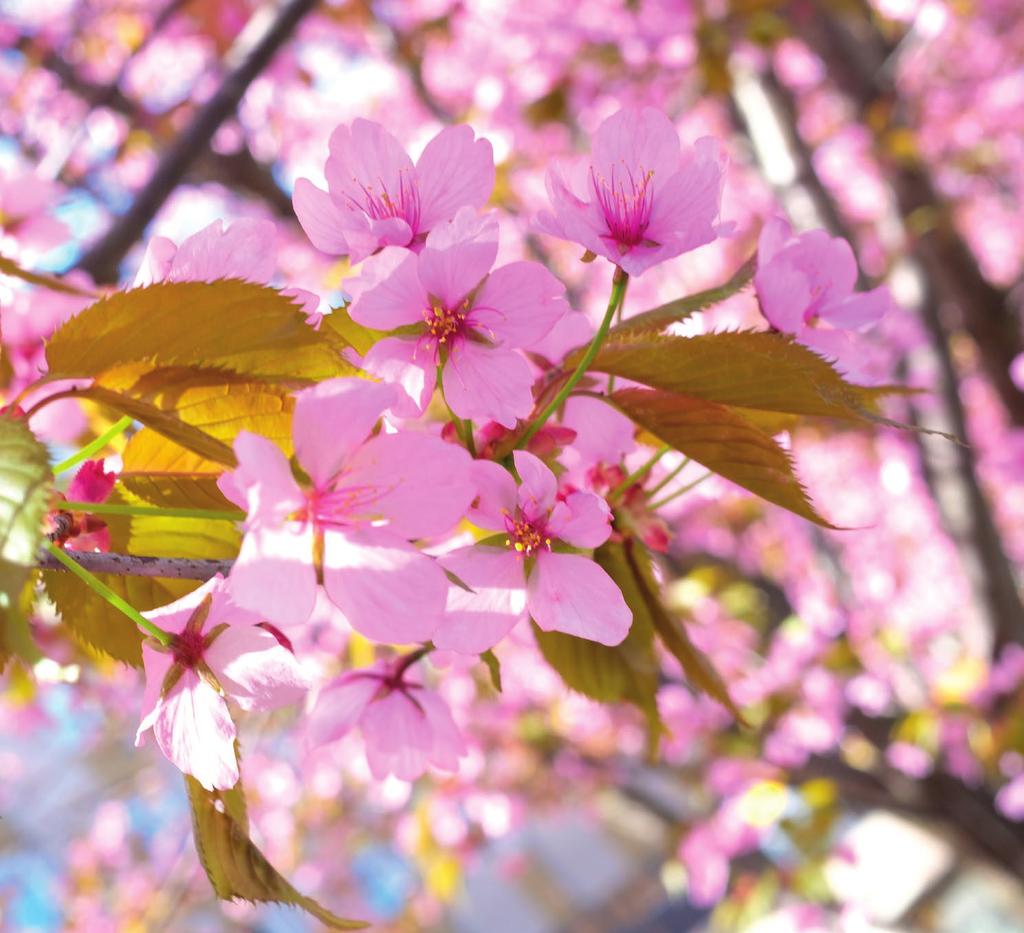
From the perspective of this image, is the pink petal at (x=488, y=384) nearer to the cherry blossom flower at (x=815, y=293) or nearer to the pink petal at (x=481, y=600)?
the pink petal at (x=481, y=600)

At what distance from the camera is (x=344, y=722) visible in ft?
1.81

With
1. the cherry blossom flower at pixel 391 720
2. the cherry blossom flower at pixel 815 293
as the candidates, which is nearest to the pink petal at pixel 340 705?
the cherry blossom flower at pixel 391 720

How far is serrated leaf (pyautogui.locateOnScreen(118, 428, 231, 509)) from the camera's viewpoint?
46 centimetres

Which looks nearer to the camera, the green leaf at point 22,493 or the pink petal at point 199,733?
the green leaf at point 22,493

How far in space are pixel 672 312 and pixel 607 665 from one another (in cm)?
22

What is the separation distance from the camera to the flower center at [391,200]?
460 mm

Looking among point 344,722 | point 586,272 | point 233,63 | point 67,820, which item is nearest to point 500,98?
point 586,272

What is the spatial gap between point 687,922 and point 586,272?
6.11 metres

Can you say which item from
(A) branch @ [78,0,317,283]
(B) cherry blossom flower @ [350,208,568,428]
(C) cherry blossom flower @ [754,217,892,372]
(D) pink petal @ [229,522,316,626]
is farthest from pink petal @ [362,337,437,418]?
(A) branch @ [78,0,317,283]

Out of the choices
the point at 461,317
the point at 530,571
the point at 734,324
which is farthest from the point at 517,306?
the point at 734,324

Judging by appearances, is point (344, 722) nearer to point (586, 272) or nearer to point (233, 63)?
point (233, 63)

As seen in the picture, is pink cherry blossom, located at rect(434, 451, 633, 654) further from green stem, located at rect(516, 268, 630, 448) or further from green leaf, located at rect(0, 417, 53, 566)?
green leaf, located at rect(0, 417, 53, 566)

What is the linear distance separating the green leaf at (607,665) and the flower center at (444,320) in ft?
0.67

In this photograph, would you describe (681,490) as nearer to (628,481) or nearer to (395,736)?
(628,481)
